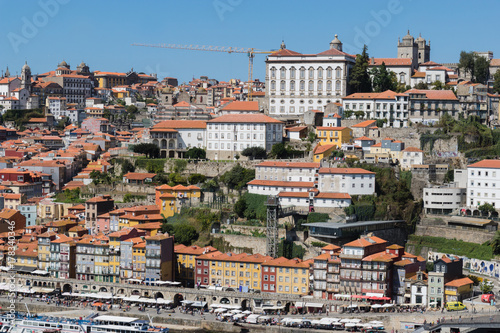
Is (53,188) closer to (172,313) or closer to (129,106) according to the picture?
(172,313)

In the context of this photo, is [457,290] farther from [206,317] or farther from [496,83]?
[496,83]

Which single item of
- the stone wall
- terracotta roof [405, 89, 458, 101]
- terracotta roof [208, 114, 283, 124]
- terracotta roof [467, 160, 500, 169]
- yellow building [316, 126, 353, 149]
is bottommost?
the stone wall

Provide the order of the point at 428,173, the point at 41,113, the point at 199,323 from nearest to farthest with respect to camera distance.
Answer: the point at 199,323, the point at 428,173, the point at 41,113

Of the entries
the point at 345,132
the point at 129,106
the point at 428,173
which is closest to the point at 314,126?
the point at 345,132

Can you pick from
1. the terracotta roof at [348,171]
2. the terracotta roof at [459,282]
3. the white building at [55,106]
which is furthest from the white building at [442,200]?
the white building at [55,106]

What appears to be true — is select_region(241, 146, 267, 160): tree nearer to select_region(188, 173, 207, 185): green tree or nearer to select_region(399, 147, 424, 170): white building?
select_region(188, 173, 207, 185): green tree

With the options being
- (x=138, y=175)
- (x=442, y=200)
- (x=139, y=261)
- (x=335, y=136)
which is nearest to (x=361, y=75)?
(x=335, y=136)

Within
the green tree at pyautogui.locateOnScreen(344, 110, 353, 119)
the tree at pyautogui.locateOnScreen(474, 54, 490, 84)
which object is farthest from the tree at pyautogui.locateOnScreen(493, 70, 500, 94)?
the green tree at pyautogui.locateOnScreen(344, 110, 353, 119)
